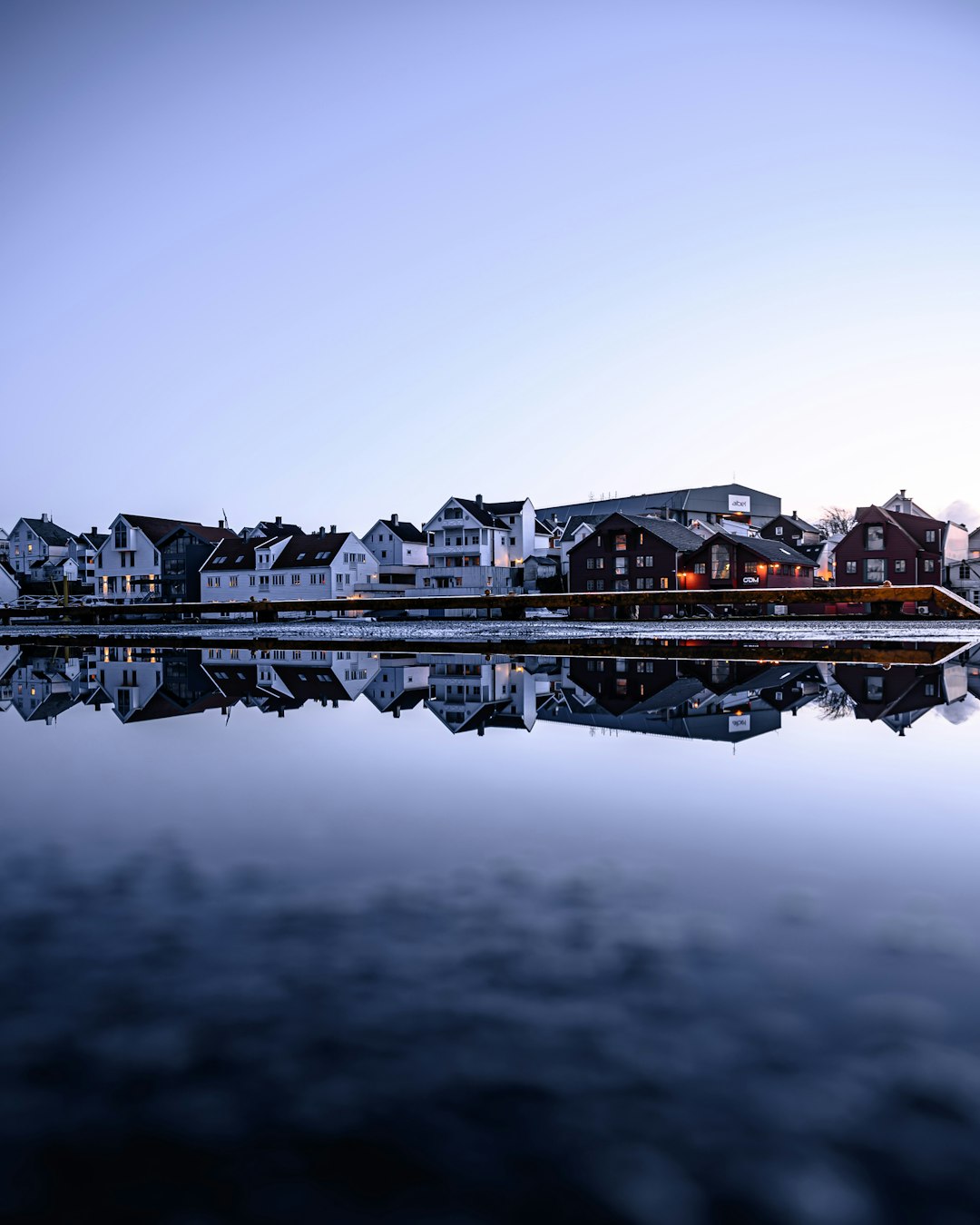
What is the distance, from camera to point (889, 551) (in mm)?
74750

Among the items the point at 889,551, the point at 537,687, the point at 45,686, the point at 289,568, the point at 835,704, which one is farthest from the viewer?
the point at 289,568

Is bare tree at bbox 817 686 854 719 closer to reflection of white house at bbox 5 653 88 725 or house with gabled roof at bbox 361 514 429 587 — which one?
reflection of white house at bbox 5 653 88 725

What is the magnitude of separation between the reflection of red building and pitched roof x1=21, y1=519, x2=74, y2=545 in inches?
3686

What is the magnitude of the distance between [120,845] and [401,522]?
9531 cm

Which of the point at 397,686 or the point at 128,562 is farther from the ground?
the point at 128,562

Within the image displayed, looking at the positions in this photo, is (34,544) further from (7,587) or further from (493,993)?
(493,993)

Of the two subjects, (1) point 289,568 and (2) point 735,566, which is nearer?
(2) point 735,566

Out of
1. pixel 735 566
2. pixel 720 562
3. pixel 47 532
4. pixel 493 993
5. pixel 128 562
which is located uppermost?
pixel 47 532

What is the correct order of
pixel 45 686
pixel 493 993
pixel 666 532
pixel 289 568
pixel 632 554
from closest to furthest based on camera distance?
pixel 493 993 → pixel 45 686 → pixel 666 532 → pixel 632 554 → pixel 289 568

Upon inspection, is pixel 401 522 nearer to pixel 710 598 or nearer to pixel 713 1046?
pixel 710 598

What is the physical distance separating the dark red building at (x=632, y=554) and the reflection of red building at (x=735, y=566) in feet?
4.61

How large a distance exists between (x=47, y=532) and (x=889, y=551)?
113 metres

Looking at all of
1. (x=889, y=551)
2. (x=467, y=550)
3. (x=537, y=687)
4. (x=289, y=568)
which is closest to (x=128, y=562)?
(x=289, y=568)

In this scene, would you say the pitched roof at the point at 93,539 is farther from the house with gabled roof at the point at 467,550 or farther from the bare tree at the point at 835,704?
the bare tree at the point at 835,704
